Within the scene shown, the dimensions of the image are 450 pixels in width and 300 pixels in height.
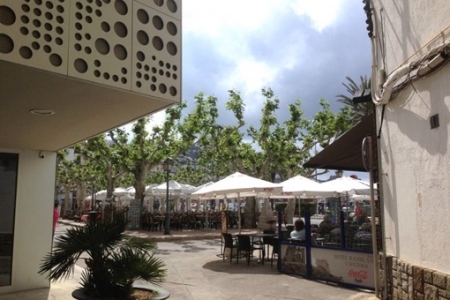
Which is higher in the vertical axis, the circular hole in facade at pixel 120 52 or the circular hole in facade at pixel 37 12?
the circular hole in facade at pixel 37 12

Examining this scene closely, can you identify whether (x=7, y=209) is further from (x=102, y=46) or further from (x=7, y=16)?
(x=7, y=16)

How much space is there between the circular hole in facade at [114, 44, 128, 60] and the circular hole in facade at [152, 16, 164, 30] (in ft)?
2.05

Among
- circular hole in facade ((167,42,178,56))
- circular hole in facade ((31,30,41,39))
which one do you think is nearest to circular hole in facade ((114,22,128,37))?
circular hole in facade ((167,42,178,56))

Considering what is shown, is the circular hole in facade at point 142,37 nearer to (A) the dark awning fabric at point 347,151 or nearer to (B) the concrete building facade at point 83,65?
(B) the concrete building facade at point 83,65

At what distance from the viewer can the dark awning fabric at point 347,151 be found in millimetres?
7615

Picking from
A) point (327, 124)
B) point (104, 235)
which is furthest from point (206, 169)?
point (104, 235)

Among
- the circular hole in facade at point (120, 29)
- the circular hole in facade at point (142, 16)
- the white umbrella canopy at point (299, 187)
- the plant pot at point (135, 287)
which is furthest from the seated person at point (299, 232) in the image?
the circular hole in facade at point (120, 29)

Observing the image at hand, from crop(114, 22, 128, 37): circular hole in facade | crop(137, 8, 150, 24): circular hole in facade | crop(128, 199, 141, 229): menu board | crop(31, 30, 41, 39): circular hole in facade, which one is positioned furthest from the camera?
crop(128, 199, 141, 229): menu board

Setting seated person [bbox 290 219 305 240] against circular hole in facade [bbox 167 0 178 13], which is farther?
seated person [bbox 290 219 305 240]

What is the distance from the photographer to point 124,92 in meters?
4.60

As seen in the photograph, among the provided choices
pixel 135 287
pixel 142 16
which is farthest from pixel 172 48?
pixel 135 287

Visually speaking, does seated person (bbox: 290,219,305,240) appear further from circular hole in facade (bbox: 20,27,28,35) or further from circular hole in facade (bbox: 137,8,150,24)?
circular hole in facade (bbox: 20,27,28,35)

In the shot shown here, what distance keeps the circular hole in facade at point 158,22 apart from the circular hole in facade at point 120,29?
1.56 feet

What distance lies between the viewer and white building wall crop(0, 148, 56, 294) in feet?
25.0
